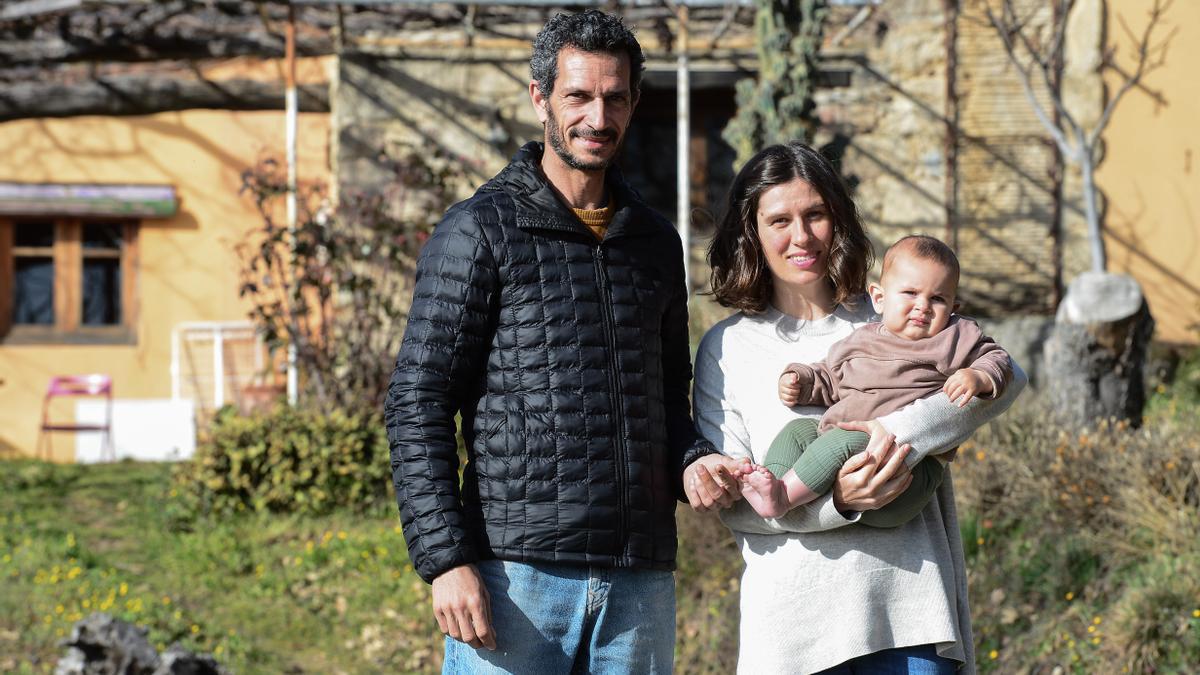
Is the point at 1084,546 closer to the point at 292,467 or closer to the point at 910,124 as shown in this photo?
the point at 292,467

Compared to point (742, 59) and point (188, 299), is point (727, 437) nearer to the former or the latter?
point (742, 59)

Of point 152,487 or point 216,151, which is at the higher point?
point 216,151

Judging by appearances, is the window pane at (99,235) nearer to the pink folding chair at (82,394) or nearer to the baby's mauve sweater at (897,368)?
the pink folding chair at (82,394)

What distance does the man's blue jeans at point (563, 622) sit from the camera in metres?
2.37

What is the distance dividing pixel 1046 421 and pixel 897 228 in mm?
4305

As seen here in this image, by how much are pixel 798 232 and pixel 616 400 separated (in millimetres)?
488

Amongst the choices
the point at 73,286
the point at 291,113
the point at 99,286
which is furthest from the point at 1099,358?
the point at 73,286

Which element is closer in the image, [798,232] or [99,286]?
[798,232]

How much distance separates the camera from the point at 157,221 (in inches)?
416

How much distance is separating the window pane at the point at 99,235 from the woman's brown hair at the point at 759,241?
9.15 metres

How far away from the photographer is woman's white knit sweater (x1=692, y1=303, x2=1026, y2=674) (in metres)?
2.35

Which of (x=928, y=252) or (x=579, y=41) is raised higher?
(x=579, y=41)


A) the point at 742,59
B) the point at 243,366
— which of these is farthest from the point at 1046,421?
the point at 243,366

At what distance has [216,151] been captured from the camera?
1048 cm
